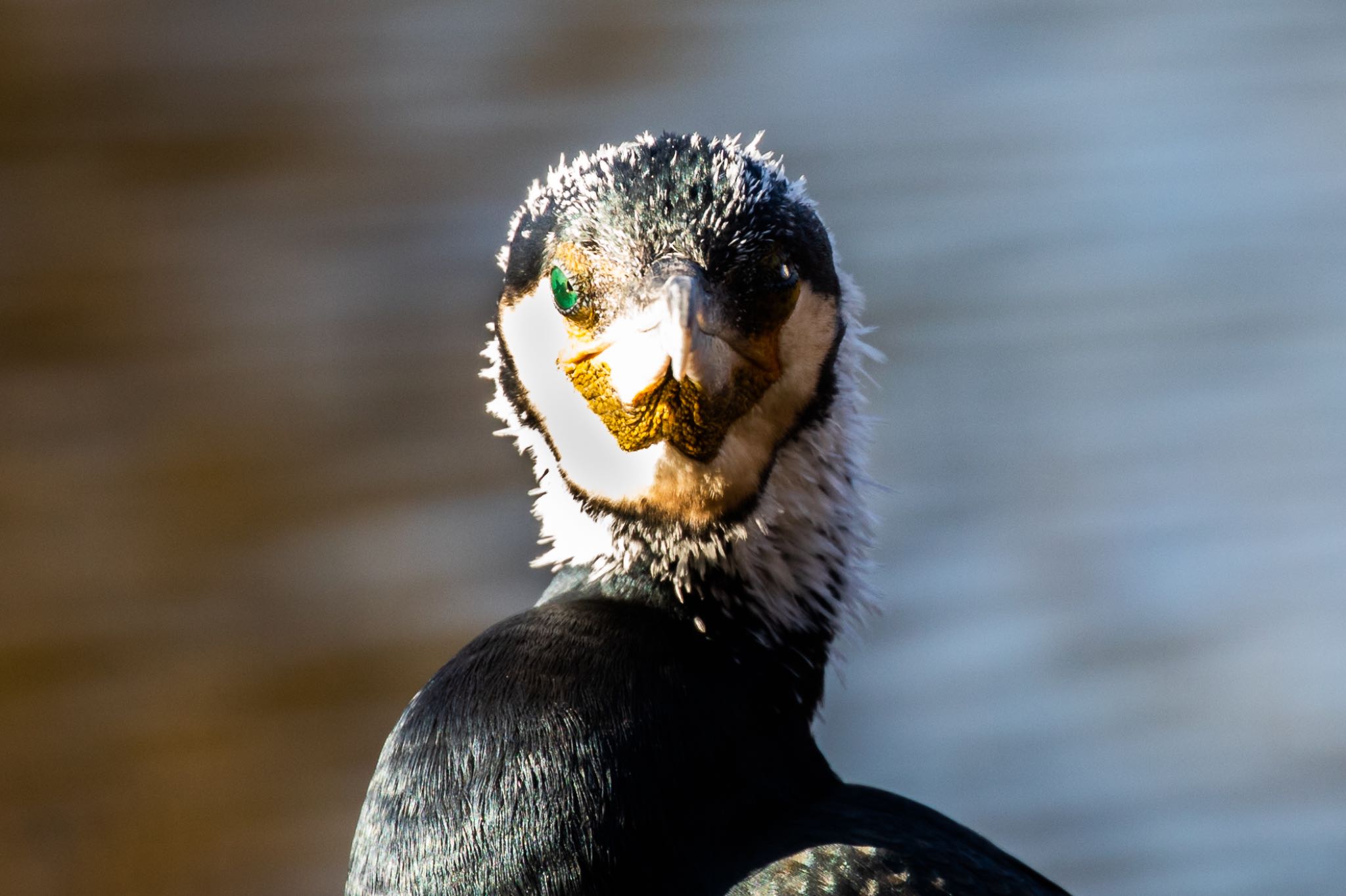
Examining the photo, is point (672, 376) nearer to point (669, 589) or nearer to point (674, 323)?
point (674, 323)

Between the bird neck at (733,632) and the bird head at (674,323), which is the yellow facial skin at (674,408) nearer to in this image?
the bird head at (674,323)

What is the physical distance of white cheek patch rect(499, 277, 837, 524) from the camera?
1.40 meters

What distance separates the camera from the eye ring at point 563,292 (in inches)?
55.9

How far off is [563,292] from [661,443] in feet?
0.57

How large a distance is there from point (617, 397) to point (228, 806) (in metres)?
3.25

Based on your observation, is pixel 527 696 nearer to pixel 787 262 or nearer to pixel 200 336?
pixel 787 262

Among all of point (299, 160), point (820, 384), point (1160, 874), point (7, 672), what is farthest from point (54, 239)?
point (1160, 874)

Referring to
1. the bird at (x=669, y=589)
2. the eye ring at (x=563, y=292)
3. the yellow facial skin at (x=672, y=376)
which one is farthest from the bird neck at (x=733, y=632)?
the eye ring at (x=563, y=292)

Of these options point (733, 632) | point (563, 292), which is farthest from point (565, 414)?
point (733, 632)

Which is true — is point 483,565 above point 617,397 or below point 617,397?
above

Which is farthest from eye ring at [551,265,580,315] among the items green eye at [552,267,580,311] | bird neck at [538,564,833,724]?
bird neck at [538,564,833,724]

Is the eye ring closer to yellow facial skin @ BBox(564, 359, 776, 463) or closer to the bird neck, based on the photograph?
yellow facial skin @ BBox(564, 359, 776, 463)

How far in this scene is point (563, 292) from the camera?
56.2 inches

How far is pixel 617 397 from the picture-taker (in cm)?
137
